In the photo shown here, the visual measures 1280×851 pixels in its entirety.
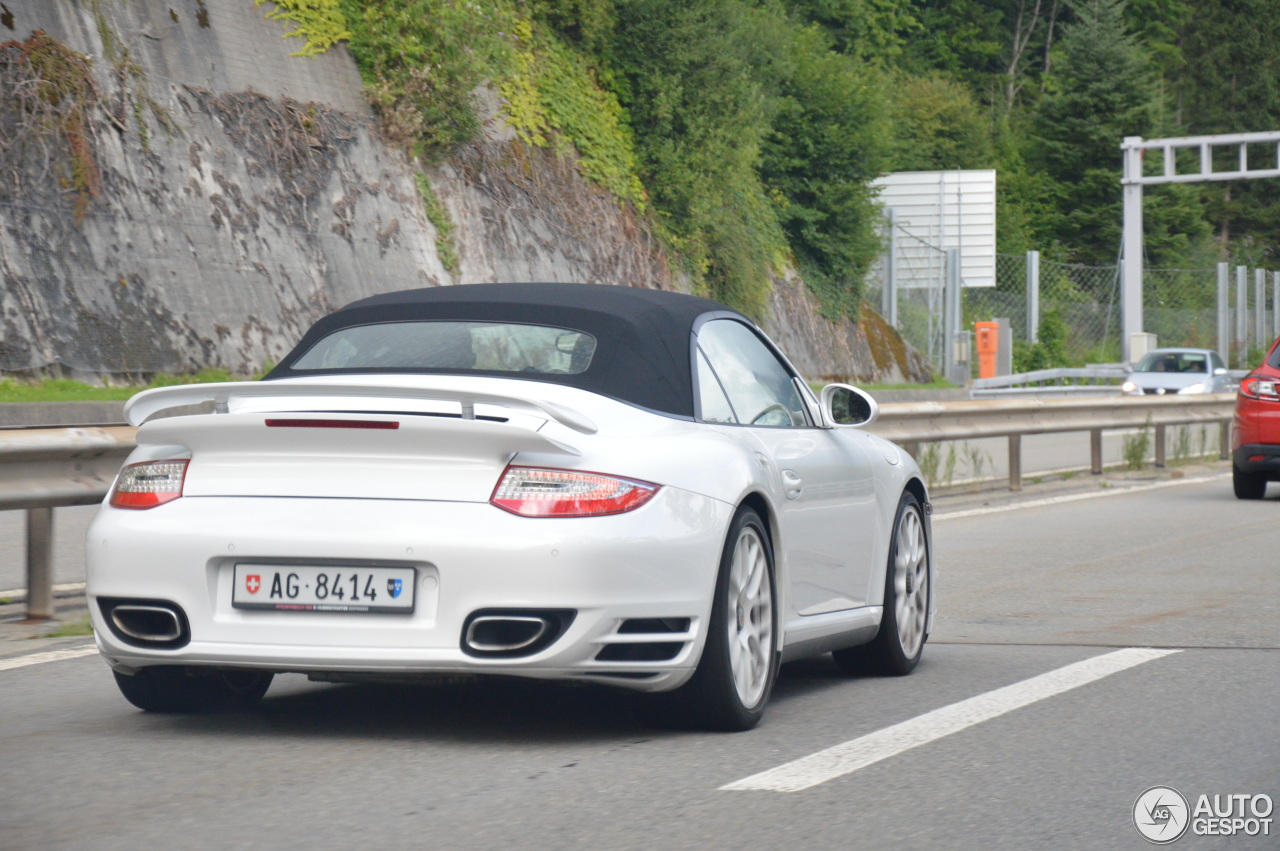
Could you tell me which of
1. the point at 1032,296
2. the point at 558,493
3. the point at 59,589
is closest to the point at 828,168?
the point at 1032,296

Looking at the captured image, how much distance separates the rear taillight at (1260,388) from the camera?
16.0 meters

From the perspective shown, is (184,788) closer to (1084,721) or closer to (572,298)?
(572,298)

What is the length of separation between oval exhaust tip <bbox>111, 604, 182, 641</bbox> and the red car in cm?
1248

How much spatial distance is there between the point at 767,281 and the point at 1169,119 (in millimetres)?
55603

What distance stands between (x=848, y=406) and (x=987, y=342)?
3684 centimetres

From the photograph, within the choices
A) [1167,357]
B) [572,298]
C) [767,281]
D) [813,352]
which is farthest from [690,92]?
[572,298]

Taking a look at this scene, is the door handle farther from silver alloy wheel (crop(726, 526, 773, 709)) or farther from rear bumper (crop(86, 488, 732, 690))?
rear bumper (crop(86, 488, 732, 690))

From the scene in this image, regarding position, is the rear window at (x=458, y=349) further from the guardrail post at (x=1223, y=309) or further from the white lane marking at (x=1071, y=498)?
the guardrail post at (x=1223, y=309)

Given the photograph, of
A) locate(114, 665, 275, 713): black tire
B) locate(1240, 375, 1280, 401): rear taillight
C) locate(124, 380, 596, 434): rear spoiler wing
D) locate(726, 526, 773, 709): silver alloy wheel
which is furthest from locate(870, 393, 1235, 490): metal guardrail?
locate(124, 380, 596, 434): rear spoiler wing

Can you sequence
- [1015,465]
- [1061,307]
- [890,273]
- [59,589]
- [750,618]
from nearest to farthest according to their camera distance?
1. [750,618]
2. [59,589]
3. [1015,465]
4. [890,273]
5. [1061,307]

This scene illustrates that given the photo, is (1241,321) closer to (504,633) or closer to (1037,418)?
(1037,418)

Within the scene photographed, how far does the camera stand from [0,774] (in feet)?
15.7

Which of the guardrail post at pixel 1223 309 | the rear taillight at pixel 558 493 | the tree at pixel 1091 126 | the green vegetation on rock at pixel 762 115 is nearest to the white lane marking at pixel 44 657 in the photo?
the rear taillight at pixel 558 493

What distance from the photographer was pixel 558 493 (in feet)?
16.7
